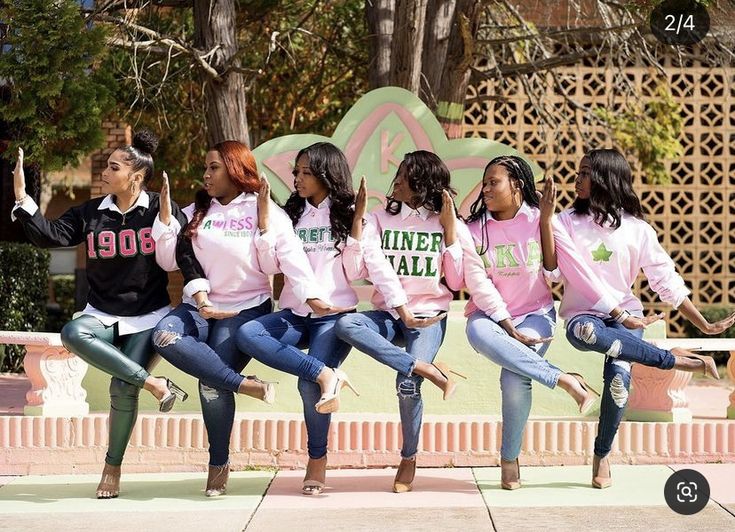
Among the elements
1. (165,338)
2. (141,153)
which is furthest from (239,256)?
(141,153)

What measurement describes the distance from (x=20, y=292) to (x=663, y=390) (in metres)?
7.15

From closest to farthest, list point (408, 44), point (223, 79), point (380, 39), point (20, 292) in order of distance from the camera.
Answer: point (408, 44) → point (223, 79) → point (380, 39) → point (20, 292)

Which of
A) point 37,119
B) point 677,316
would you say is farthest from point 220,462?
point 677,316

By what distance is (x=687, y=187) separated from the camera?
14.2 metres

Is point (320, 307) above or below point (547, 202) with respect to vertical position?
below

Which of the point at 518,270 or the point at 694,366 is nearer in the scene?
the point at 694,366

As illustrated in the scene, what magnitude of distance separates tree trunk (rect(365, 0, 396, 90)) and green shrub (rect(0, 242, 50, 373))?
13.5 ft

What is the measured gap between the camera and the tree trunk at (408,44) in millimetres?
9625

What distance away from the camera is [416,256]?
5.91m

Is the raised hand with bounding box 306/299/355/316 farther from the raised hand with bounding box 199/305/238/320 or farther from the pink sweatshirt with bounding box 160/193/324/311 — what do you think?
the raised hand with bounding box 199/305/238/320

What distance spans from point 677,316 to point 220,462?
951 cm

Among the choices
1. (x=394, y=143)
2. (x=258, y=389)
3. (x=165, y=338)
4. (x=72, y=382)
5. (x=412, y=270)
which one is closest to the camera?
(x=258, y=389)

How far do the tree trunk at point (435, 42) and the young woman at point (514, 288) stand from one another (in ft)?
14.3

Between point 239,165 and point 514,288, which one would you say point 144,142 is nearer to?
point 239,165
